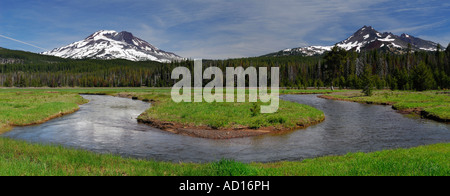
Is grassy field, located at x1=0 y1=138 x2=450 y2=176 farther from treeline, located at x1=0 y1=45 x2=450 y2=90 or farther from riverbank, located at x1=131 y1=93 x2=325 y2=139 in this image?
treeline, located at x1=0 y1=45 x2=450 y2=90

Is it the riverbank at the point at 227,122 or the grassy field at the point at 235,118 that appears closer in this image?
the riverbank at the point at 227,122

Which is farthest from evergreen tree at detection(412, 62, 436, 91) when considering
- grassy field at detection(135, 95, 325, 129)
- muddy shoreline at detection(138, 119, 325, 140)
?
muddy shoreline at detection(138, 119, 325, 140)

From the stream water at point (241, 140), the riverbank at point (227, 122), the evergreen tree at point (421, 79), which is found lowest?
the stream water at point (241, 140)

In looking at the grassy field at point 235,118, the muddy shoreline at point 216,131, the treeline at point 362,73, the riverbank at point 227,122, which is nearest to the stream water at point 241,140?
the muddy shoreline at point 216,131

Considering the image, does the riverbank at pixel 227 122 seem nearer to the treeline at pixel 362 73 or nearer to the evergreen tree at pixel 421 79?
the treeline at pixel 362 73

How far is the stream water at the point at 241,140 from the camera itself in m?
18.9

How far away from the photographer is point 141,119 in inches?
1364

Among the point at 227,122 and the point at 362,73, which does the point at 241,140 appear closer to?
the point at 227,122

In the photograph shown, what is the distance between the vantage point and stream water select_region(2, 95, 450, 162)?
18.9m

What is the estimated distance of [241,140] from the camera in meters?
23.6
